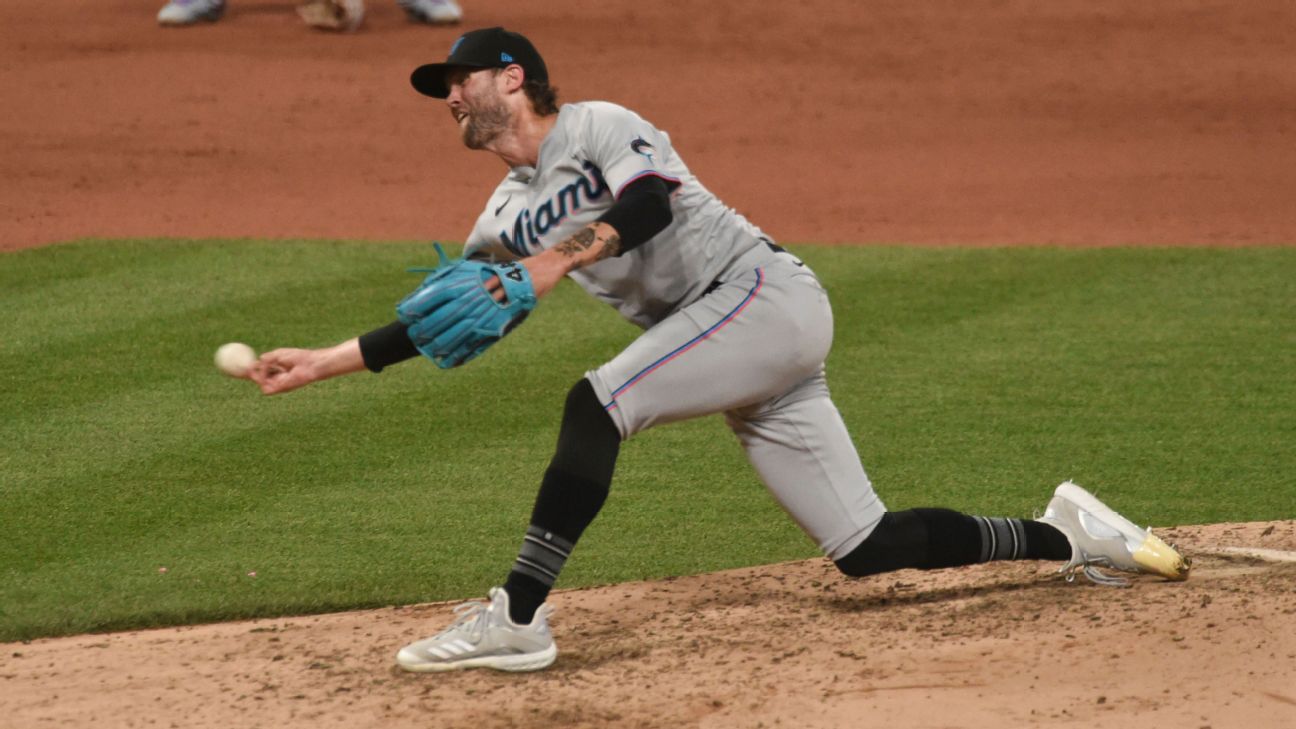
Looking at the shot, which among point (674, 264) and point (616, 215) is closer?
point (616, 215)

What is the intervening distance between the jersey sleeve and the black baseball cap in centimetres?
19

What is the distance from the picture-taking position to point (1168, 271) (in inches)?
311

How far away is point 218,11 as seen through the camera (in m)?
13.2

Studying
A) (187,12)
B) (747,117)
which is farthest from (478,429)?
(187,12)

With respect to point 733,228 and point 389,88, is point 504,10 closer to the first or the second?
point 389,88

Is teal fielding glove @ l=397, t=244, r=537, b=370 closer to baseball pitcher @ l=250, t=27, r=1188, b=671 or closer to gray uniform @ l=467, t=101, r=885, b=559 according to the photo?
baseball pitcher @ l=250, t=27, r=1188, b=671

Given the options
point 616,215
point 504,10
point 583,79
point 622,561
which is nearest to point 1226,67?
point 583,79

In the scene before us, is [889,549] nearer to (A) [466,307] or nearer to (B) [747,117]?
(A) [466,307]

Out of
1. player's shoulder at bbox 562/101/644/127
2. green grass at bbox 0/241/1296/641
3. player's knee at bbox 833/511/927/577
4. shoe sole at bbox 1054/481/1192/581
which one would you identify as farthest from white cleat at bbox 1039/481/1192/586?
player's shoulder at bbox 562/101/644/127

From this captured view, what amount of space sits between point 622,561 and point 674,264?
3.74 ft

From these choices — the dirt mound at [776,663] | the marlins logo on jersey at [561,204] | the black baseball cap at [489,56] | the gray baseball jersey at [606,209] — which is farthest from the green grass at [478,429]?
the black baseball cap at [489,56]

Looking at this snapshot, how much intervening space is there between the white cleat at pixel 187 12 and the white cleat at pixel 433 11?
5.00 ft

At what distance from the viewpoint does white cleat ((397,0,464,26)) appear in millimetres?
13367

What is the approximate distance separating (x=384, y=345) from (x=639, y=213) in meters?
0.65
